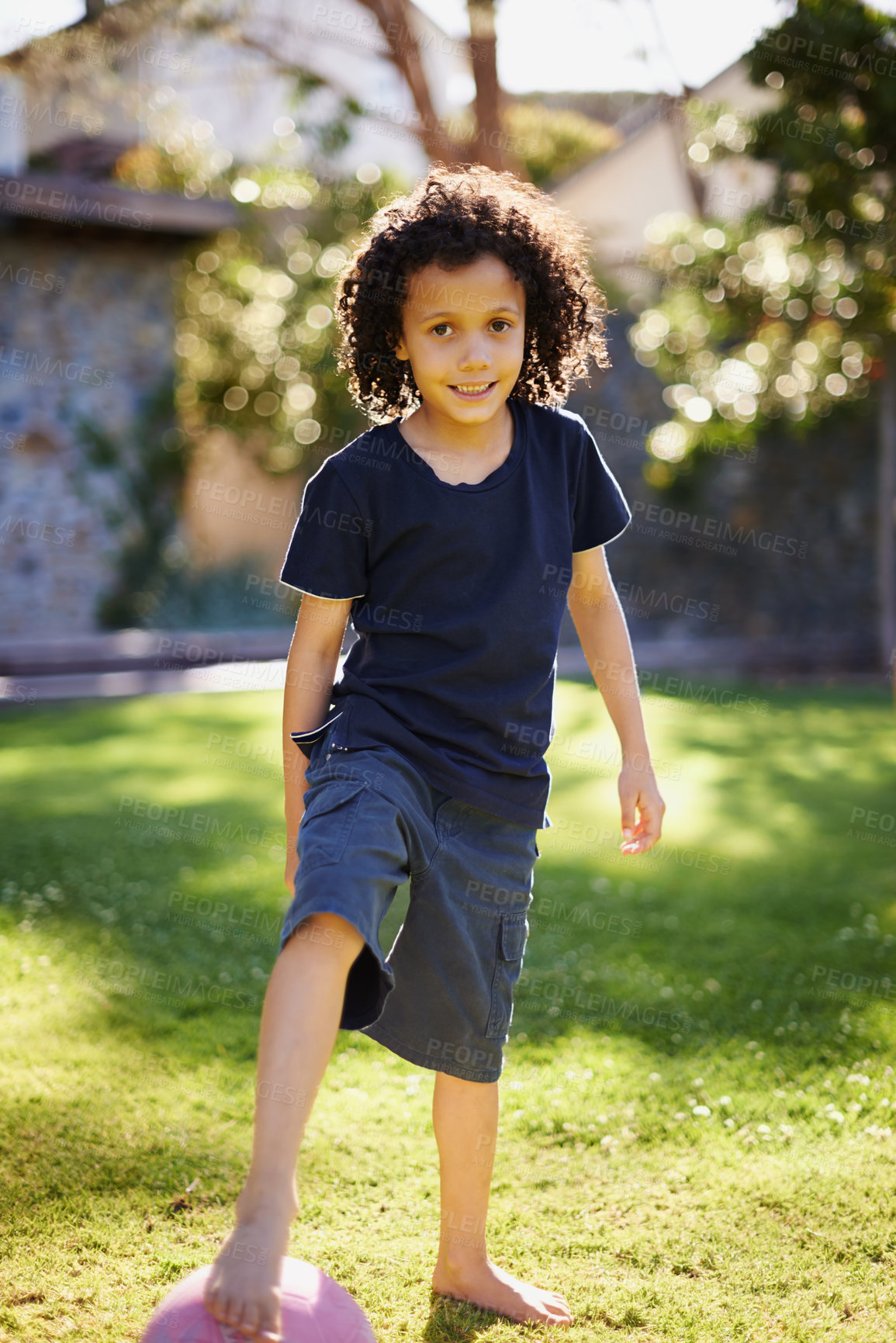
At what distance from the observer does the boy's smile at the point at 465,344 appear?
6.15 feet

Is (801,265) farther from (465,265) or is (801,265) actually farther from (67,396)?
(465,265)

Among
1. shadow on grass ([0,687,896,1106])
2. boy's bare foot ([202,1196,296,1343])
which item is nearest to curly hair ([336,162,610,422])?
boy's bare foot ([202,1196,296,1343])

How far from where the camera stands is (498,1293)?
193cm

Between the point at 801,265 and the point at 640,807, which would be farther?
the point at 801,265

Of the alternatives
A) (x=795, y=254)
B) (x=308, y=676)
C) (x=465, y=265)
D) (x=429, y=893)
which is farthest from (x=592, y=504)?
(x=795, y=254)

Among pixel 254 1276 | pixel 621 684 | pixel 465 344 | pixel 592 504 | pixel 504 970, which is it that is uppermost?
pixel 465 344

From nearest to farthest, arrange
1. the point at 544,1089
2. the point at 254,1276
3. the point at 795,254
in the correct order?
the point at 254,1276 < the point at 544,1089 < the point at 795,254

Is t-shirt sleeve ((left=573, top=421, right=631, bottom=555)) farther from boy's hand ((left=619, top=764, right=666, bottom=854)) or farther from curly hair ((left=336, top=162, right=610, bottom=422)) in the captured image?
boy's hand ((left=619, top=764, right=666, bottom=854))

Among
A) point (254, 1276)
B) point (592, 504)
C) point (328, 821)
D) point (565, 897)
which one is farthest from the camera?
point (565, 897)

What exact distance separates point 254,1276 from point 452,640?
929mm

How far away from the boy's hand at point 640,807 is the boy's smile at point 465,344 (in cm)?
65

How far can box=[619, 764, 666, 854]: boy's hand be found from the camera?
6.82ft

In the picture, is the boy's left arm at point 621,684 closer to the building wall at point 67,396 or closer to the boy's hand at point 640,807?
the boy's hand at point 640,807

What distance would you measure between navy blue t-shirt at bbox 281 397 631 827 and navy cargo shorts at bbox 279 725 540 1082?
0.04m
